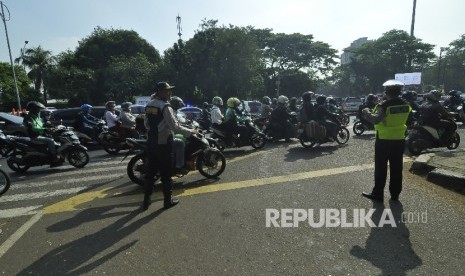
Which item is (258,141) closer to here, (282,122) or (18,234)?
(282,122)

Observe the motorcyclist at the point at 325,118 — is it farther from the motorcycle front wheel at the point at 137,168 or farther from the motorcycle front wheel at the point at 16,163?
the motorcycle front wheel at the point at 16,163


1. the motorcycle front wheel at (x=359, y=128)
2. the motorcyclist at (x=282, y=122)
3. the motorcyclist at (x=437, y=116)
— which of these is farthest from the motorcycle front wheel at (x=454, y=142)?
the motorcyclist at (x=282, y=122)

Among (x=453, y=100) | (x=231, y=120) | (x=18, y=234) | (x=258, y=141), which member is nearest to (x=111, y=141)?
(x=231, y=120)

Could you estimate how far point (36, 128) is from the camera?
8.10 m

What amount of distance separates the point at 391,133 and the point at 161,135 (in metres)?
3.45

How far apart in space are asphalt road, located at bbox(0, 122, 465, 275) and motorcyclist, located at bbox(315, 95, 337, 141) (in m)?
3.50

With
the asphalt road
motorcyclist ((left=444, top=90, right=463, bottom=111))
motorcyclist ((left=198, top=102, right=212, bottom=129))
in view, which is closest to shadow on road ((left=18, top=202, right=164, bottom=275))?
the asphalt road

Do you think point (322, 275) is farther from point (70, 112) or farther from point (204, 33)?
point (204, 33)

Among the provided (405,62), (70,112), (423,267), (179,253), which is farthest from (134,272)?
(405,62)

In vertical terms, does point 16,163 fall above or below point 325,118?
below

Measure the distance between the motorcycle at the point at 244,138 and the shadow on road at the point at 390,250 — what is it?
6024 mm

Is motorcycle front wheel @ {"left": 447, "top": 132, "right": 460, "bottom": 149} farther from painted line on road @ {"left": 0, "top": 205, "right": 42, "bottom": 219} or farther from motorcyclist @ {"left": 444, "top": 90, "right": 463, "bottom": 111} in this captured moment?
painted line on road @ {"left": 0, "top": 205, "right": 42, "bottom": 219}

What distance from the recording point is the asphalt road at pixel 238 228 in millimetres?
3428

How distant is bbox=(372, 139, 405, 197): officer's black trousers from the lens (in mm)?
5121
